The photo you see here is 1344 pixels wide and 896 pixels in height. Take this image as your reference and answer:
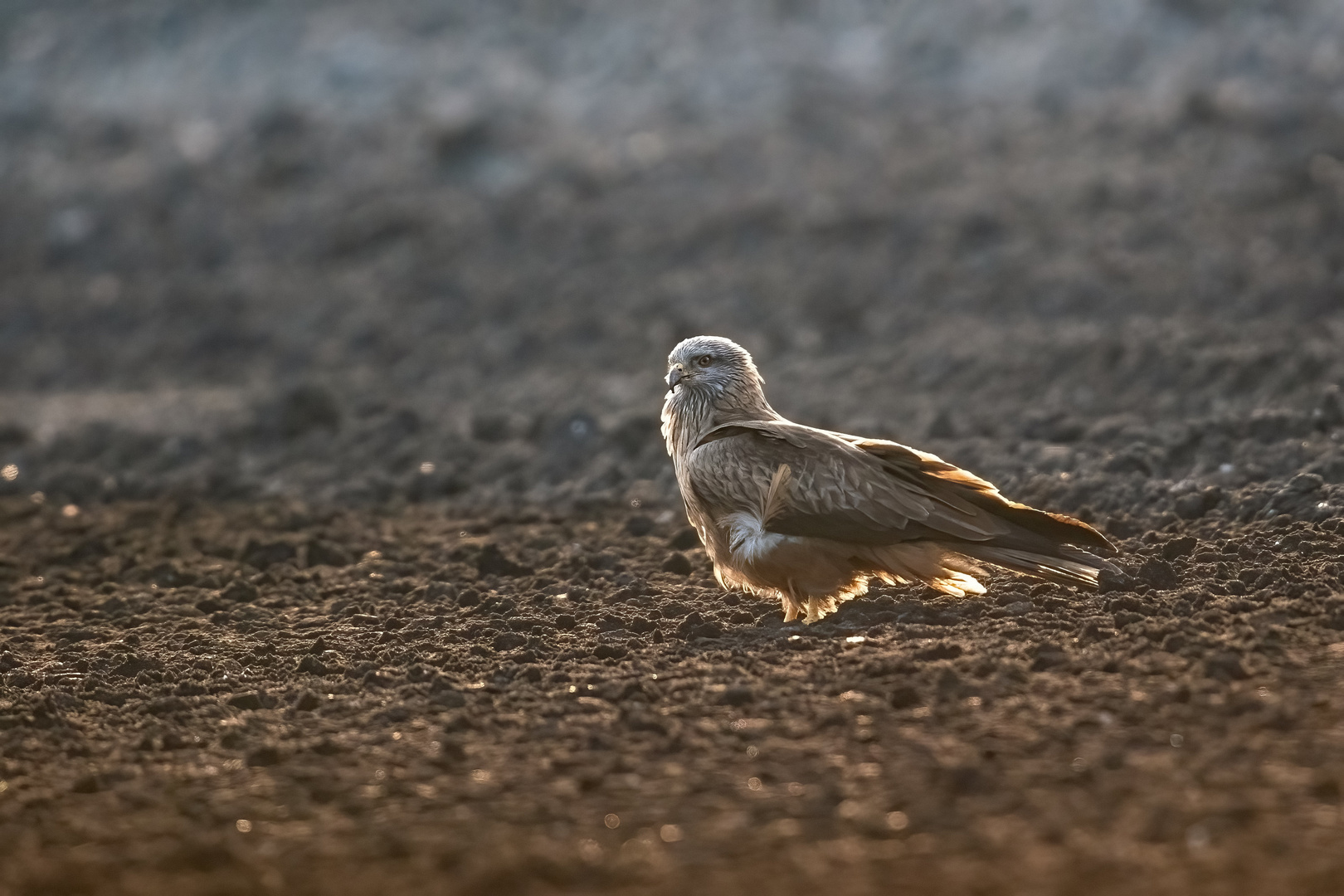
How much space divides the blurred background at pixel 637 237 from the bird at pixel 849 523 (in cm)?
196

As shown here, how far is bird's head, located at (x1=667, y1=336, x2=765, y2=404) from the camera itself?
766 cm

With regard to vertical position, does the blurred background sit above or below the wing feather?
above

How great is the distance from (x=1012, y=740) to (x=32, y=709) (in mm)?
4025

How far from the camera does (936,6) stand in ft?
65.9

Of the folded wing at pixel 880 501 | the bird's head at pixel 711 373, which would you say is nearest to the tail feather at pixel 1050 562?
the folded wing at pixel 880 501

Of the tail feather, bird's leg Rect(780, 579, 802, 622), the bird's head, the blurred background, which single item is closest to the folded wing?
the tail feather

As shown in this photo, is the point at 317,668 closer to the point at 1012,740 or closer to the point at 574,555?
the point at 574,555

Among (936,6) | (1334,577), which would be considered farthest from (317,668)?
(936,6)

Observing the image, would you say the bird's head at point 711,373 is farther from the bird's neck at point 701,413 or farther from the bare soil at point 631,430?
the bare soil at point 631,430

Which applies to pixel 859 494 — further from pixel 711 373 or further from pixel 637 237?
pixel 637 237

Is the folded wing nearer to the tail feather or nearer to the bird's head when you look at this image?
the tail feather

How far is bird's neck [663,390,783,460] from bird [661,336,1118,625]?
26 cm

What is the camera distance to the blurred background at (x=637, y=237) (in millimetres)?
10859

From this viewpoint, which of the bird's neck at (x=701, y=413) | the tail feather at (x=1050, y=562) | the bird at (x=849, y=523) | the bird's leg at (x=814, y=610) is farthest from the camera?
the bird's neck at (x=701, y=413)
